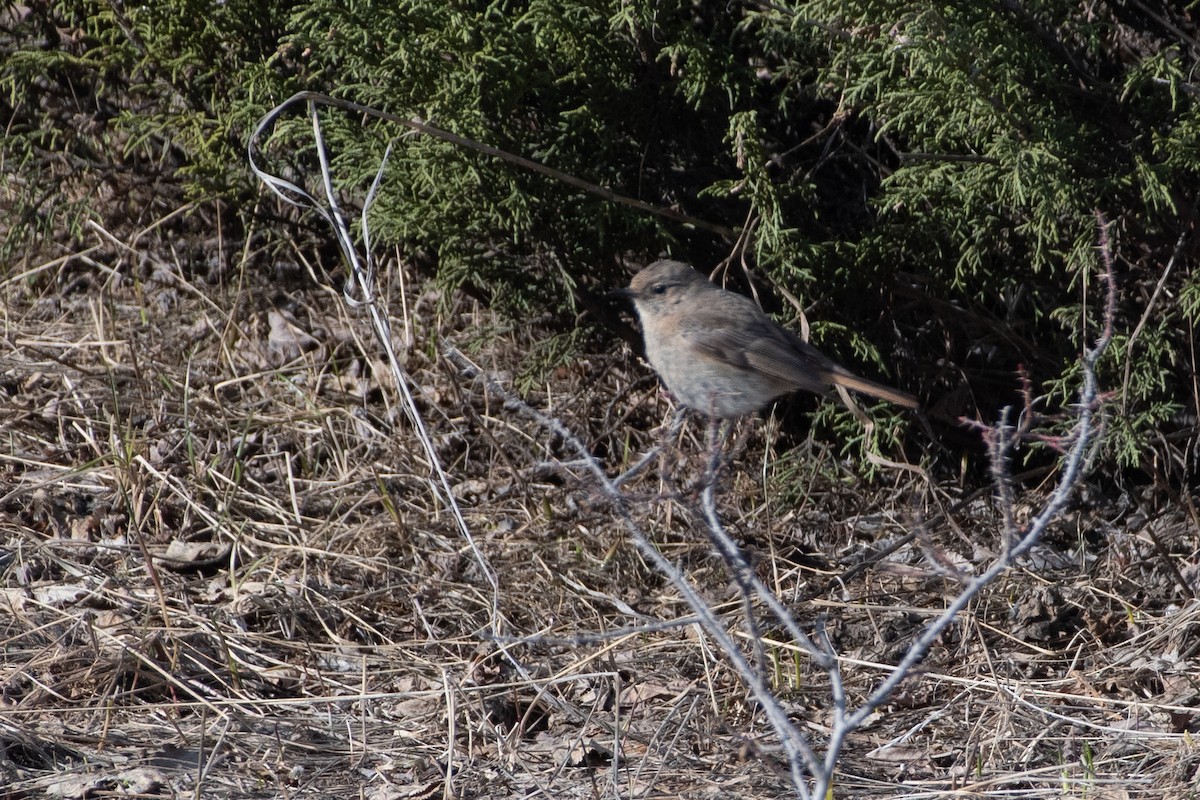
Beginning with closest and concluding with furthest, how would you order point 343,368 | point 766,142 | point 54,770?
point 54,770
point 766,142
point 343,368

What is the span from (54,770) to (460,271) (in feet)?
7.33

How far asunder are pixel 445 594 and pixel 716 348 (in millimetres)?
1287

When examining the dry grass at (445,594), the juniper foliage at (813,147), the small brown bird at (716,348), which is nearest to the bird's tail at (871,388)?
the small brown bird at (716,348)

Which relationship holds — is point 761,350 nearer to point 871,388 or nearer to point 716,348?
point 716,348

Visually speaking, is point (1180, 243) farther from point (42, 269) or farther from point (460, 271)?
point (42, 269)

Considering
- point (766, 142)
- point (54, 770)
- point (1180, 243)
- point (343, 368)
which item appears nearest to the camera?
point (54, 770)

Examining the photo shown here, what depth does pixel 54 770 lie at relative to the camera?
343 centimetres

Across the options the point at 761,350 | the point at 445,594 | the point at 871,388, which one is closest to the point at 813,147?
the point at 761,350

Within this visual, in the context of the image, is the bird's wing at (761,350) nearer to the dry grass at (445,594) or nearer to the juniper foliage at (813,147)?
the juniper foliage at (813,147)

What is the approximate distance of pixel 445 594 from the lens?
4465 mm

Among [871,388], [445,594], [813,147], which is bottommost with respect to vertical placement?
[445,594]

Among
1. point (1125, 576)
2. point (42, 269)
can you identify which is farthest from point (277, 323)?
point (1125, 576)

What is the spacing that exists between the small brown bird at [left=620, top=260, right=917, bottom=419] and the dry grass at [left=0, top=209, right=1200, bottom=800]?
503 mm

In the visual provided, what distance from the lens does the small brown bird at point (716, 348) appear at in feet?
14.0
